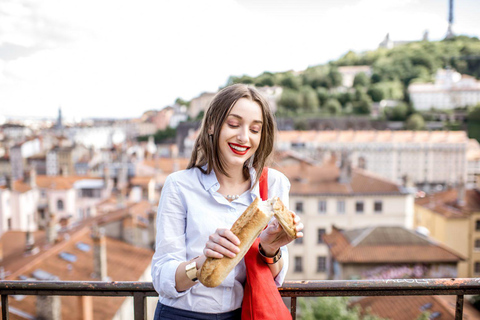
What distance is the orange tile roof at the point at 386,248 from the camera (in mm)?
15225

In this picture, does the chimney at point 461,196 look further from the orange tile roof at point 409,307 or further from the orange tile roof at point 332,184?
the orange tile roof at point 409,307

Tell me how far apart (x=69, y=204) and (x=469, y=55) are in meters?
70.6

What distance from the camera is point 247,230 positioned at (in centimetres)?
117

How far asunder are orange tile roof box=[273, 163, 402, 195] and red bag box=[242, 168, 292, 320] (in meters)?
19.2

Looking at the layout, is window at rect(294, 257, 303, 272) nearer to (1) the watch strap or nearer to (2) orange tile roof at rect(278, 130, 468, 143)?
(1) the watch strap

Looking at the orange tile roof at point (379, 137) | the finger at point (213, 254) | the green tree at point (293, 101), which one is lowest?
the orange tile roof at point (379, 137)

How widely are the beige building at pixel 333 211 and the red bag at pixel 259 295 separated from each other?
19.3 metres

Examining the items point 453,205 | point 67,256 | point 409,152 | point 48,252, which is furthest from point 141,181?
point 409,152

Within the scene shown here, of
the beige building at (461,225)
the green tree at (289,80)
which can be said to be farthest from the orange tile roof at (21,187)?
the beige building at (461,225)

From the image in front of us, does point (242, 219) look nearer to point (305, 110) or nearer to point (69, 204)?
point (69, 204)

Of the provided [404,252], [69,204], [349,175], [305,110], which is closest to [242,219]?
A: [404,252]

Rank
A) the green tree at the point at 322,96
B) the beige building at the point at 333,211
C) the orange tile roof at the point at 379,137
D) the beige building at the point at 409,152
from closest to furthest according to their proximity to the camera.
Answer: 1. the beige building at the point at 333,211
2. the beige building at the point at 409,152
3. the orange tile roof at the point at 379,137
4. the green tree at the point at 322,96

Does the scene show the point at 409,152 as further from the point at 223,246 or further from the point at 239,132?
the point at 223,246

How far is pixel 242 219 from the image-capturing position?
1.18 metres
